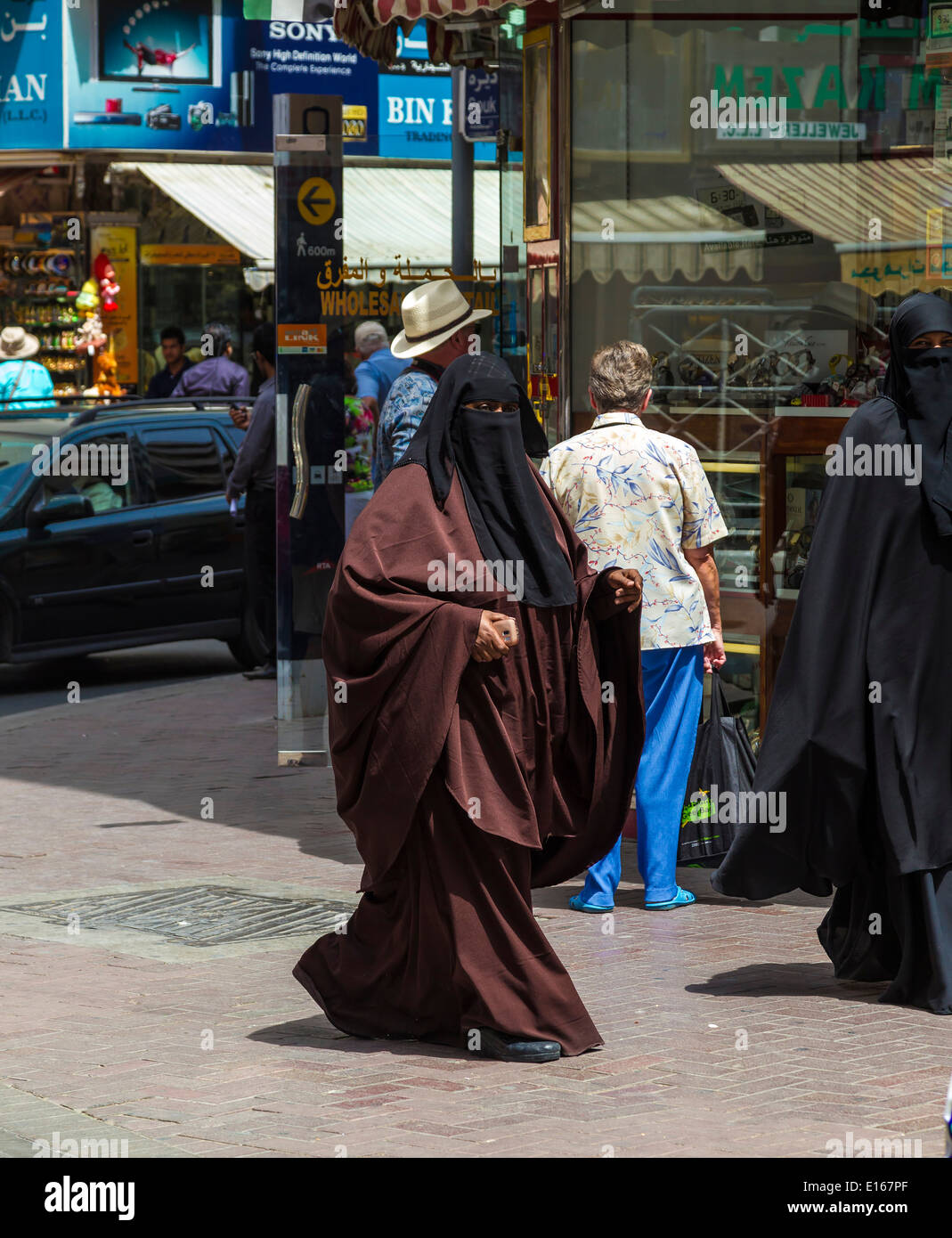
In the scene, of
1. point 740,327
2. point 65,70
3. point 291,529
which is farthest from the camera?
point 65,70

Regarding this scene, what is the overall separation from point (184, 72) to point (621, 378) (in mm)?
16895

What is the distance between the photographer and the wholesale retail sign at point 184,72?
22734 millimetres

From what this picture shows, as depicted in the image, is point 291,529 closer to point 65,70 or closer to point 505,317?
point 505,317

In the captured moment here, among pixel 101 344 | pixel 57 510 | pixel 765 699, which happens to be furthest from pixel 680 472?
pixel 101 344

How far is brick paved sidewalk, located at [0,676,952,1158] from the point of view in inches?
195

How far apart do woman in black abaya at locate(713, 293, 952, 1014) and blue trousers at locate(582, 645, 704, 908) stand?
128cm

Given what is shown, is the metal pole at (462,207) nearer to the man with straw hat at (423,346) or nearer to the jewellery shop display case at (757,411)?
the jewellery shop display case at (757,411)

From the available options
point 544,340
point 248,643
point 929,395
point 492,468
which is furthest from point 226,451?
point 492,468

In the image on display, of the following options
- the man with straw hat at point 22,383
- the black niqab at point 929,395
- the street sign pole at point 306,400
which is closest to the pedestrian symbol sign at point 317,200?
the street sign pole at point 306,400

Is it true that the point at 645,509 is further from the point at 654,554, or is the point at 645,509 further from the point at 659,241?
the point at 659,241

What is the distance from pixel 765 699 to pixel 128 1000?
3.48 m

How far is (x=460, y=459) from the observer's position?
583 centimetres

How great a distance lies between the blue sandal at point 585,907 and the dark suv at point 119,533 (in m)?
6.45

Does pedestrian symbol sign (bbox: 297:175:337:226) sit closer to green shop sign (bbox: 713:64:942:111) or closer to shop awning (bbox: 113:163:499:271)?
green shop sign (bbox: 713:64:942:111)
